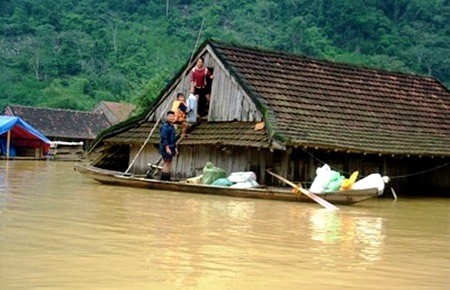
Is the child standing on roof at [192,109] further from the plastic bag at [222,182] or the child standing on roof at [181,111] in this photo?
the plastic bag at [222,182]

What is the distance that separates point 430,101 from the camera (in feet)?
65.2

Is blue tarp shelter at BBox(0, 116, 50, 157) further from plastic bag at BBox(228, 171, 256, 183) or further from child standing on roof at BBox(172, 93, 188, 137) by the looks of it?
plastic bag at BBox(228, 171, 256, 183)

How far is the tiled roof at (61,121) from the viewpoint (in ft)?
136

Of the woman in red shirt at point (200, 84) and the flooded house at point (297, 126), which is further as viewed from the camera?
the woman in red shirt at point (200, 84)

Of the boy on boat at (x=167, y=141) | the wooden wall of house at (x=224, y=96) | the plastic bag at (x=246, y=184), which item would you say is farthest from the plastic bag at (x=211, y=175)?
the wooden wall of house at (x=224, y=96)

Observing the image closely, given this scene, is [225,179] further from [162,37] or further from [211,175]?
[162,37]

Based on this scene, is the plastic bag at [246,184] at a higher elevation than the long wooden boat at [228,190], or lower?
higher

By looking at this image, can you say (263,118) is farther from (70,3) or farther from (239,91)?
(70,3)

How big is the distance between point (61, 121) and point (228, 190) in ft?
102

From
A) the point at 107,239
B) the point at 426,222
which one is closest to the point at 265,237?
the point at 107,239

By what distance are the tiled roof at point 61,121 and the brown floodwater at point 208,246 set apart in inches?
1224

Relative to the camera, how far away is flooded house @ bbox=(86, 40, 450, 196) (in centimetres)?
1498

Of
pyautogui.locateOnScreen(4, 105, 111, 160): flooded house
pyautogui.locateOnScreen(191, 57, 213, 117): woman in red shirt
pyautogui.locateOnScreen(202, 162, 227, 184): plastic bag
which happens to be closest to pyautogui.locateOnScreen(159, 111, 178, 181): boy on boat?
pyautogui.locateOnScreen(202, 162, 227, 184): plastic bag

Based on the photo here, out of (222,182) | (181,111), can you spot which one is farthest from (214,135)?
(222,182)
